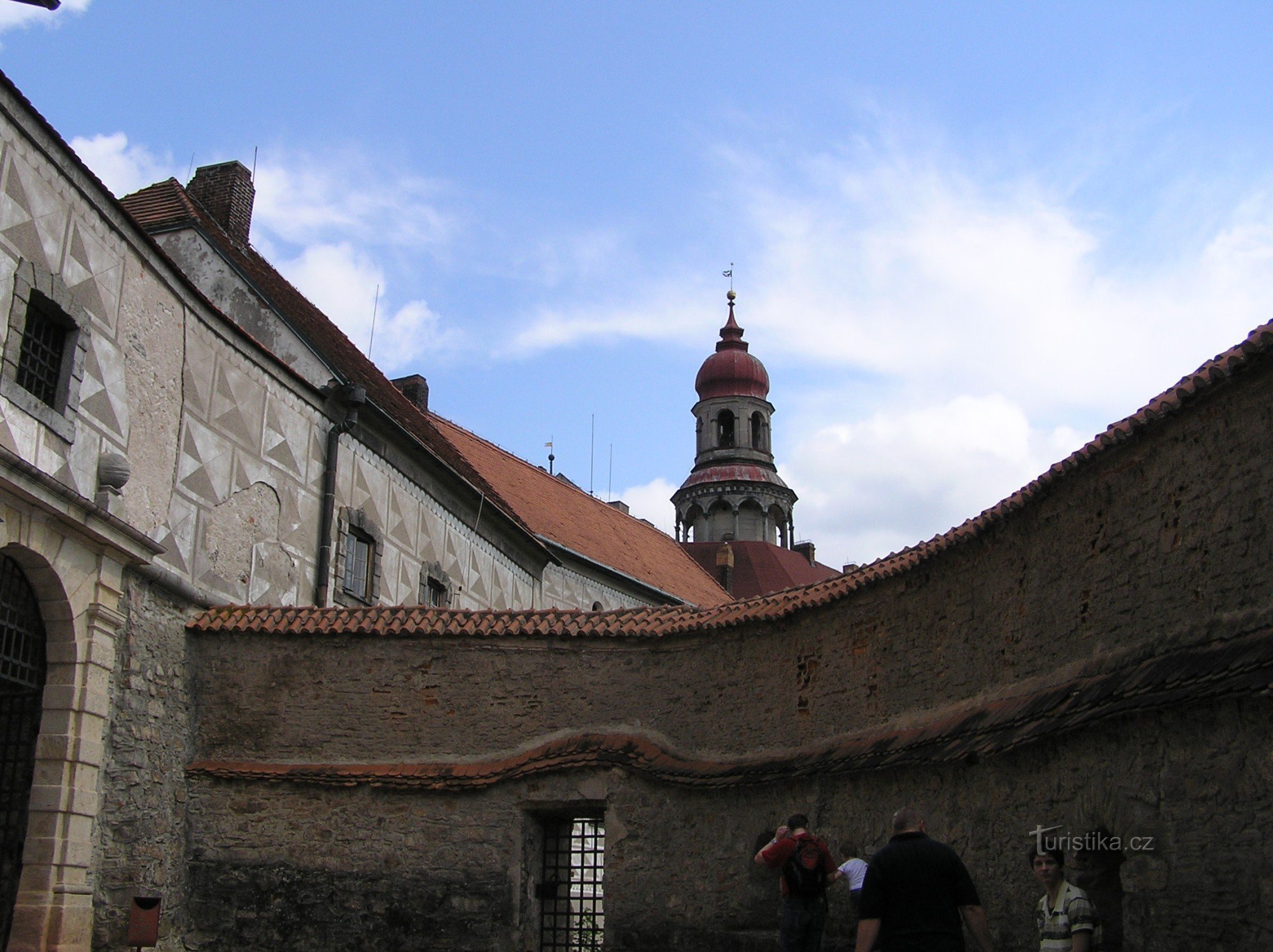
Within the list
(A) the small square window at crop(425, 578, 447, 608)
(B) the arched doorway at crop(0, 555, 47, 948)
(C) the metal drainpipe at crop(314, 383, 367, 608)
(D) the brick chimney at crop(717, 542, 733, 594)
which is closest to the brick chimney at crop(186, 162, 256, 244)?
(C) the metal drainpipe at crop(314, 383, 367, 608)

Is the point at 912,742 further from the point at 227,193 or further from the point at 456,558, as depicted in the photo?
the point at 227,193

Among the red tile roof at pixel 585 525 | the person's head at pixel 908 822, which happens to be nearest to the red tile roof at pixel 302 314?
the red tile roof at pixel 585 525

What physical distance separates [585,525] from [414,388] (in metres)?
6.54

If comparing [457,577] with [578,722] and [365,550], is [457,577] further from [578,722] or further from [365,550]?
[578,722]

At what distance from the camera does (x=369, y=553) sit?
17.5 metres

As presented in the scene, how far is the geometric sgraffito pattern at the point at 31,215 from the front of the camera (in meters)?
11.0

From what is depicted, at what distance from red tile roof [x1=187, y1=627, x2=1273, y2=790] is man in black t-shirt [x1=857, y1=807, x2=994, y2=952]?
2.12 meters

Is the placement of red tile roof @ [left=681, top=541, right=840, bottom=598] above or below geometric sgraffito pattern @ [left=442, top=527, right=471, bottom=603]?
above

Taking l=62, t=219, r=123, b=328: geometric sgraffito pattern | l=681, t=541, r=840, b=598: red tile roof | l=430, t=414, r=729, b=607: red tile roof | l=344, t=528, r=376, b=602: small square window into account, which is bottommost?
l=344, t=528, r=376, b=602: small square window

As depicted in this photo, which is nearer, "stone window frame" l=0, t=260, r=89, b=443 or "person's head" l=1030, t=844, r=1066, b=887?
"person's head" l=1030, t=844, r=1066, b=887

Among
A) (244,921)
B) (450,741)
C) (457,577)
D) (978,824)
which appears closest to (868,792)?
(978,824)

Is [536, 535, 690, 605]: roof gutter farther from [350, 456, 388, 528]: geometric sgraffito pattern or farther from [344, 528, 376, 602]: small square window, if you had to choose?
[344, 528, 376, 602]: small square window

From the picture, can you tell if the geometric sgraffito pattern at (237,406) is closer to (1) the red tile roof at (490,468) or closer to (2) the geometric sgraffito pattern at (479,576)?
(1) the red tile roof at (490,468)

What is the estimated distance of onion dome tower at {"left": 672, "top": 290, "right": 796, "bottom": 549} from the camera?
180 feet
